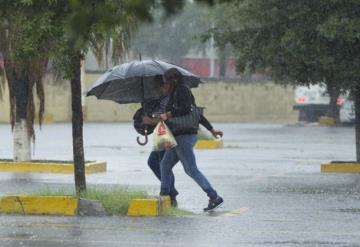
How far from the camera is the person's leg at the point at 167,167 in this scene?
12234mm

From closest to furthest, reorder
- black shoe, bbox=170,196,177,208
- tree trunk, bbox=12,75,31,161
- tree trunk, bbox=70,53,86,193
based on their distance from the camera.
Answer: tree trunk, bbox=70,53,86,193 < black shoe, bbox=170,196,177,208 < tree trunk, bbox=12,75,31,161

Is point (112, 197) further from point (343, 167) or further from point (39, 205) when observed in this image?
point (343, 167)

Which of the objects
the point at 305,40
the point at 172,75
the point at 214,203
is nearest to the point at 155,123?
the point at 172,75

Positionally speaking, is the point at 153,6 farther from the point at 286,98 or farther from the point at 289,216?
the point at 286,98

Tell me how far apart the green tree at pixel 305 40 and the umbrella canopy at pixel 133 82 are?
169 inches

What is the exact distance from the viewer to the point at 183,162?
480 inches

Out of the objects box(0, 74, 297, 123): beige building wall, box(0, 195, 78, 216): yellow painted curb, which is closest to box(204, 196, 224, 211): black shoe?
box(0, 195, 78, 216): yellow painted curb

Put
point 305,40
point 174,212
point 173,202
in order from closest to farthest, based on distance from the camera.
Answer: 1. point 174,212
2. point 173,202
3. point 305,40

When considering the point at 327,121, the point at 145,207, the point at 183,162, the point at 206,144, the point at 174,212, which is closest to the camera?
the point at 145,207

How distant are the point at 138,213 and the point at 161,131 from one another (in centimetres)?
101

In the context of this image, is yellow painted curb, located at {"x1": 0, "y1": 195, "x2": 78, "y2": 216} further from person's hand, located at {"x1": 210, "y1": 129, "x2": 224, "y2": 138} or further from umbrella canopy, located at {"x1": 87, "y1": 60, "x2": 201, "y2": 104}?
person's hand, located at {"x1": 210, "y1": 129, "x2": 224, "y2": 138}

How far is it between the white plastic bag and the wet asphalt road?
90cm

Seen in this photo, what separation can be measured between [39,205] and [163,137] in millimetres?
1713

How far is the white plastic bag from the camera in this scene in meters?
11.8
